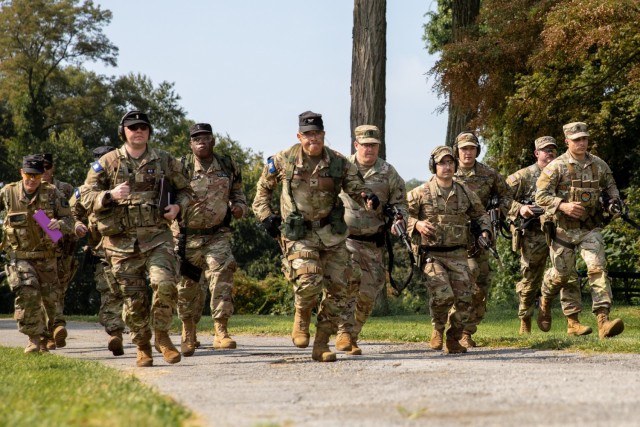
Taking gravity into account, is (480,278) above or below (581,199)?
below

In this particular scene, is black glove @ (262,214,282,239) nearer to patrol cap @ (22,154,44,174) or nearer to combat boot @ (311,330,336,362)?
combat boot @ (311,330,336,362)

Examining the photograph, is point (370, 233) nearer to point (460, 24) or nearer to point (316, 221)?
point (316, 221)

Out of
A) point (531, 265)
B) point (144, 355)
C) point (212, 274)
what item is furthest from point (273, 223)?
point (531, 265)

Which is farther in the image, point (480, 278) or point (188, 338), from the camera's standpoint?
point (480, 278)

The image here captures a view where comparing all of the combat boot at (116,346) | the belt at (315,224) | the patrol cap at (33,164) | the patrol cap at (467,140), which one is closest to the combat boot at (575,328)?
the patrol cap at (467,140)

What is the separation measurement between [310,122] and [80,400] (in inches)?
182

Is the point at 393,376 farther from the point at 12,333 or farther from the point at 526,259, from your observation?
the point at 12,333

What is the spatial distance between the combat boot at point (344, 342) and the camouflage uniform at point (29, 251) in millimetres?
3422

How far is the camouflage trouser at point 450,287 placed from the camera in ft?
40.2

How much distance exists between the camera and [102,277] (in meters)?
14.8

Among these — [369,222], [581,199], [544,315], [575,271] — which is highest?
[581,199]

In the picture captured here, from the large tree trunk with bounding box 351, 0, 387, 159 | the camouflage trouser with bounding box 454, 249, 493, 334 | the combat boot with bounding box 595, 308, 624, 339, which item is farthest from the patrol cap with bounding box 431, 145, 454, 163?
the large tree trunk with bounding box 351, 0, 387, 159

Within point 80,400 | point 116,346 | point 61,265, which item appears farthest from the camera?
point 61,265

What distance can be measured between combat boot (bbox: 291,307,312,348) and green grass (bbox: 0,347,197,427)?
1.86 meters
